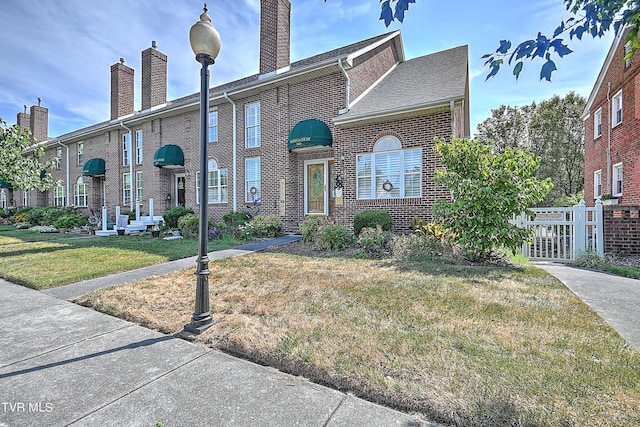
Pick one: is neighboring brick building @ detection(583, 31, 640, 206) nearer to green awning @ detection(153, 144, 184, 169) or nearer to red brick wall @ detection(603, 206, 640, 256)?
red brick wall @ detection(603, 206, 640, 256)

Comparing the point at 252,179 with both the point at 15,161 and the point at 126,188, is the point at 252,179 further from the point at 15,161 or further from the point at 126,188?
the point at 126,188

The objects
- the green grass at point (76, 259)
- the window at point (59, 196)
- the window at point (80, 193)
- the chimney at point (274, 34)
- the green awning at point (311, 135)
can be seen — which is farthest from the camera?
the window at point (59, 196)

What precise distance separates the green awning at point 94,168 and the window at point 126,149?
7.24 ft

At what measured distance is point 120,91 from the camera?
19.8 m

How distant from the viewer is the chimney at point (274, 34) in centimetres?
1329

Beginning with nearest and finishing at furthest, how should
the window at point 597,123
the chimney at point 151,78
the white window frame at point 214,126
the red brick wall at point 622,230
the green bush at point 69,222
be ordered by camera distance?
1. the red brick wall at point 622,230
2. the white window frame at point 214,126
3. the window at point 597,123
4. the green bush at point 69,222
5. the chimney at point 151,78

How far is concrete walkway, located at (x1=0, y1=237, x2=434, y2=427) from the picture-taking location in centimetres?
198

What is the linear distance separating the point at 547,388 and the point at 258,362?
2238 mm

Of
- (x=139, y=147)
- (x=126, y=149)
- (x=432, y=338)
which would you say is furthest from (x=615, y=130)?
(x=126, y=149)

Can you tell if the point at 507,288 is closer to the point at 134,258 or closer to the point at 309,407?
the point at 309,407

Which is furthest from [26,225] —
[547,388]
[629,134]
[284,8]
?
[629,134]

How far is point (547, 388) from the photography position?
2.18 meters

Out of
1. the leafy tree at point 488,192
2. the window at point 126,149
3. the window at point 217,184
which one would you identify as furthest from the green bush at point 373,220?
the window at point 126,149

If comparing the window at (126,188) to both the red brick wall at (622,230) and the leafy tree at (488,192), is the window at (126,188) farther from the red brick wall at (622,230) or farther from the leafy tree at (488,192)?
Result: the red brick wall at (622,230)
